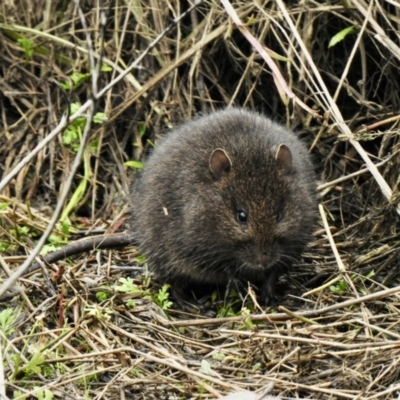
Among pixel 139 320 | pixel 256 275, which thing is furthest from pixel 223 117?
pixel 139 320

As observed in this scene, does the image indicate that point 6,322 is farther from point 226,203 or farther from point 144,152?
point 144,152

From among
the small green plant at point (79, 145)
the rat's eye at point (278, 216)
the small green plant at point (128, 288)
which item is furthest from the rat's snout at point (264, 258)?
the small green plant at point (79, 145)

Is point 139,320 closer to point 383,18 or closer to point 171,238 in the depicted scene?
point 171,238

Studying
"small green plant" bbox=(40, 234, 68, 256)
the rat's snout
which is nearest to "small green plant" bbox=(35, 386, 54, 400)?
the rat's snout

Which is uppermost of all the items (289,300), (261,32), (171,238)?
(261,32)

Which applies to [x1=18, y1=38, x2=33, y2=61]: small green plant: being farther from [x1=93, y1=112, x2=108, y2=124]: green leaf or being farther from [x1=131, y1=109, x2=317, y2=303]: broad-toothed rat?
[x1=131, y1=109, x2=317, y2=303]: broad-toothed rat
